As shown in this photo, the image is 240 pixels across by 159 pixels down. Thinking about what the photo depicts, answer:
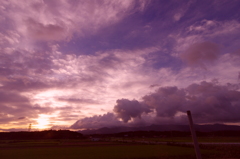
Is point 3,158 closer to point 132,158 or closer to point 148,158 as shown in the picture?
point 132,158

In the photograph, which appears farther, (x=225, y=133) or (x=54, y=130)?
(x=54, y=130)

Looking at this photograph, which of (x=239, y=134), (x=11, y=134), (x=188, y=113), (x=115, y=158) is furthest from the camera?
(x=11, y=134)

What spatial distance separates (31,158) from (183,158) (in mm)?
27144

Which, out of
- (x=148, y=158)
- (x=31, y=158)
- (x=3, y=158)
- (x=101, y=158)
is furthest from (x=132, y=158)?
(x=3, y=158)

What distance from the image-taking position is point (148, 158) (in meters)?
28.2

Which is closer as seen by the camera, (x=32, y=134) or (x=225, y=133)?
(x=225, y=133)

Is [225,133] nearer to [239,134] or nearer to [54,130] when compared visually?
[239,134]

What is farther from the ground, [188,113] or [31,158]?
[188,113]

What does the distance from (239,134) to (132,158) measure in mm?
156600

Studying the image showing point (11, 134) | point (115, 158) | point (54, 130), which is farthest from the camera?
point (54, 130)

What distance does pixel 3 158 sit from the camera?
2950cm

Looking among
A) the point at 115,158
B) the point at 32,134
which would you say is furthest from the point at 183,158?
the point at 32,134

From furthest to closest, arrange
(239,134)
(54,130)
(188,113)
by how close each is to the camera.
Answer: (54,130), (239,134), (188,113)

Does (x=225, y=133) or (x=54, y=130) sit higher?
(x=54, y=130)
